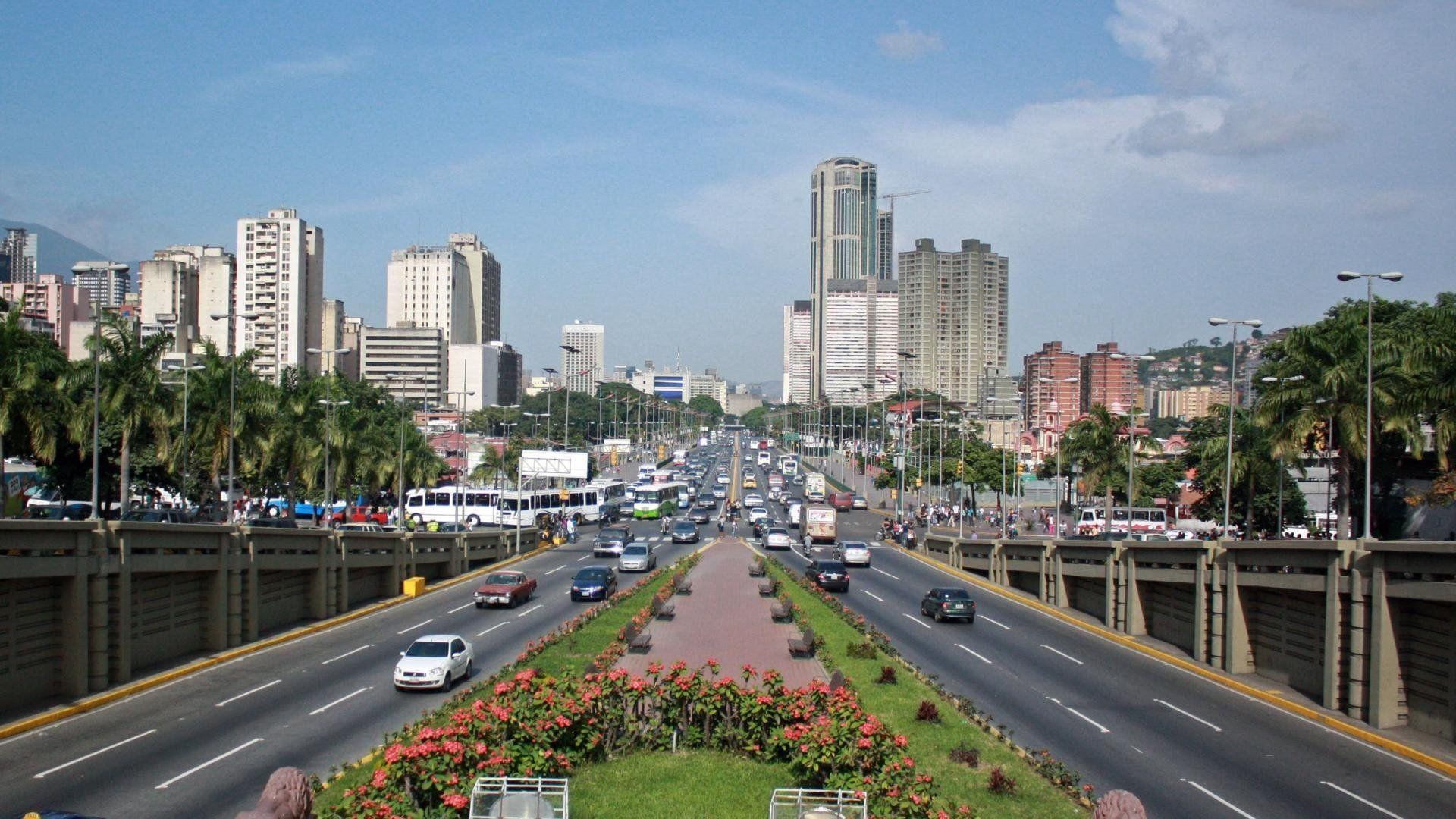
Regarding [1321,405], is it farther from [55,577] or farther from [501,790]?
[55,577]

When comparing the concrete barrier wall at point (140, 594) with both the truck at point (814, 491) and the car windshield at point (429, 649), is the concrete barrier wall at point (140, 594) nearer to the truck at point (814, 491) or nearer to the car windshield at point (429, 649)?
the car windshield at point (429, 649)

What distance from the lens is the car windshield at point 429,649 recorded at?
28.8 meters

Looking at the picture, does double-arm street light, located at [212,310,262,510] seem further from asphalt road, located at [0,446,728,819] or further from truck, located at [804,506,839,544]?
truck, located at [804,506,839,544]

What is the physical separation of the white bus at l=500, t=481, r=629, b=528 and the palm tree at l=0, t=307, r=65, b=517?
29478 mm

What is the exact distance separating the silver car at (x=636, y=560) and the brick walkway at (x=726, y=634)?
4.90 metres

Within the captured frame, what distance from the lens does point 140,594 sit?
96.8 feet

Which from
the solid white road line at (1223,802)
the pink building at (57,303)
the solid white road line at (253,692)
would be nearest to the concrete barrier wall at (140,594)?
the solid white road line at (253,692)

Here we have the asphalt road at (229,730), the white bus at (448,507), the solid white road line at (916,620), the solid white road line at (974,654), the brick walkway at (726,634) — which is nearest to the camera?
the asphalt road at (229,730)

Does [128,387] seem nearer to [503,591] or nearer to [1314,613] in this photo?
[503,591]

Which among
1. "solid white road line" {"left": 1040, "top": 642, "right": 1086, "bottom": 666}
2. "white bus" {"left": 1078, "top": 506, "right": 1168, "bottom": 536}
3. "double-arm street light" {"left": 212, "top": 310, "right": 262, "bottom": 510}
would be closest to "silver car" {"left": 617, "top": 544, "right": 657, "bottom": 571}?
"double-arm street light" {"left": 212, "top": 310, "right": 262, "bottom": 510}

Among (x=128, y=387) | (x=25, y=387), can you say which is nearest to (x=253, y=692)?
(x=128, y=387)

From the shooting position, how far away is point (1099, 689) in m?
30.2

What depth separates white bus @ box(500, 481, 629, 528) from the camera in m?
79.1

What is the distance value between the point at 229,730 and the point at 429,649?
5916mm
